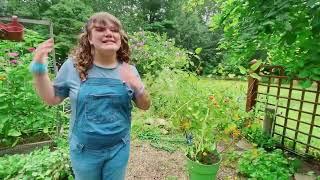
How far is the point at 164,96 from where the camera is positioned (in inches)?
211

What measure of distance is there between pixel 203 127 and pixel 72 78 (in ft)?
5.28

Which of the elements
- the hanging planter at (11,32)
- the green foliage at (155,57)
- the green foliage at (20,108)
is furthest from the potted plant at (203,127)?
the green foliage at (155,57)

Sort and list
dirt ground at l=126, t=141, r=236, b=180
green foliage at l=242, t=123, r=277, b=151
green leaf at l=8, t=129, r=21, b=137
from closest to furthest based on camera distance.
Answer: dirt ground at l=126, t=141, r=236, b=180 → green leaf at l=8, t=129, r=21, b=137 → green foliage at l=242, t=123, r=277, b=151

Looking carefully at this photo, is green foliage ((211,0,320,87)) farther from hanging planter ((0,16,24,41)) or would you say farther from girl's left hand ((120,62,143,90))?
hanging planter ((0,16,24,41))

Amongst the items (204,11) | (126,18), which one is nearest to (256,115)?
(126,18)

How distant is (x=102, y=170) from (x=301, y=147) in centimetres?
371

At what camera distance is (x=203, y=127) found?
9.73 ft

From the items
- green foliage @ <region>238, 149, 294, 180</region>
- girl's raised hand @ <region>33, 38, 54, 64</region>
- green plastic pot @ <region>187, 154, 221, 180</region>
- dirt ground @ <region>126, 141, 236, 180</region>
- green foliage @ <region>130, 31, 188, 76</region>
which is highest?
girl's raised hand @ <region>33, 38, 54, 64</region>

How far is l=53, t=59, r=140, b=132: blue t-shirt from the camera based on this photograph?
1734 millimetres

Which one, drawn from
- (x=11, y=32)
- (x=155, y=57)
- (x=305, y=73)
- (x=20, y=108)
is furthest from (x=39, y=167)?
(x=155, y=57)

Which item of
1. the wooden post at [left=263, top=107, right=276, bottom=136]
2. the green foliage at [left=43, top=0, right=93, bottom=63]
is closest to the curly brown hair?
the wooden post at [left=263, top=107, right=276, bottom=136]

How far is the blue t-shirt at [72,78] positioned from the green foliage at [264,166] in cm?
224

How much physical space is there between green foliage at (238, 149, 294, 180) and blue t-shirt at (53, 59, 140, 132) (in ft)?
7.36

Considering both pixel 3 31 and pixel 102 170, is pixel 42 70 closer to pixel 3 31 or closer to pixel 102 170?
pixel 102 170
